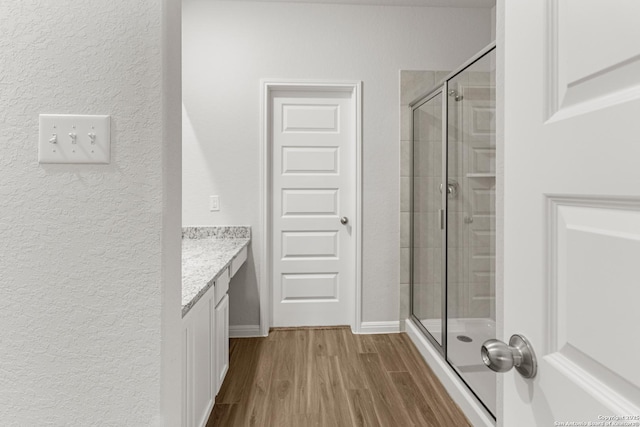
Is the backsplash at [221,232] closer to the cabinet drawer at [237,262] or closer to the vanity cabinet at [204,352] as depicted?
the cabinet drawer at [237,262]

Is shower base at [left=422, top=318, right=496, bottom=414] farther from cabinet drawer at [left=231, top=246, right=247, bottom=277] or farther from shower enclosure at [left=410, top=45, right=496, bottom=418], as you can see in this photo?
cabinet drawer at [left=231, top=246, right=247, bottom=277]

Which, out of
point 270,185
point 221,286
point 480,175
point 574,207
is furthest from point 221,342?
point 574,207

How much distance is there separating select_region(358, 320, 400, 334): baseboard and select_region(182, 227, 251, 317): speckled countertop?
1.20 m

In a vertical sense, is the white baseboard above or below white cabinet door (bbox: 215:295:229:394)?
below

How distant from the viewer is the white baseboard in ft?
5.54

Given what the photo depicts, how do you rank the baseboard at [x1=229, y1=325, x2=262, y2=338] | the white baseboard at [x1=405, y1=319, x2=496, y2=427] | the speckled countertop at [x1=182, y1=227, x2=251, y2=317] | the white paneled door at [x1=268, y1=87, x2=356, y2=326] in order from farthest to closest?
1. the white paneled door at [x1=268, y1=87, x2=356, y2=326]
2. the baseboard at [x1=229, y1=325, x2=262, y2=338]
3. the white baseboard at [x1=405, y1=319, x2=496, y2=427]
4. the speckled countertop at [x1=182, y1=227, x2=251, y2=317]

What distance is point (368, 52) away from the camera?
292 centimetres

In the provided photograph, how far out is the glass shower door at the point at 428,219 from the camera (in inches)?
94.0

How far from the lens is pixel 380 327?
2922 millimetres

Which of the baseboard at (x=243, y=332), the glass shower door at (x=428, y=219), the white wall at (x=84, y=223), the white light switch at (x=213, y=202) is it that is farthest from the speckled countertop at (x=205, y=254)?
the glass shower door at (x=428, y=219)

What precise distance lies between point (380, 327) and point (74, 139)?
2.61 metres

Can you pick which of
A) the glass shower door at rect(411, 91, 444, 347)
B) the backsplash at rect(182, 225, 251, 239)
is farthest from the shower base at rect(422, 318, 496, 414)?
the backsplash at rect(182, 225, 251, 239)

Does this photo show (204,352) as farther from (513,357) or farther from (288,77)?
(288,77)

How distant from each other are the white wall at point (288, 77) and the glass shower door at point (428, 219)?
0.60 feet
